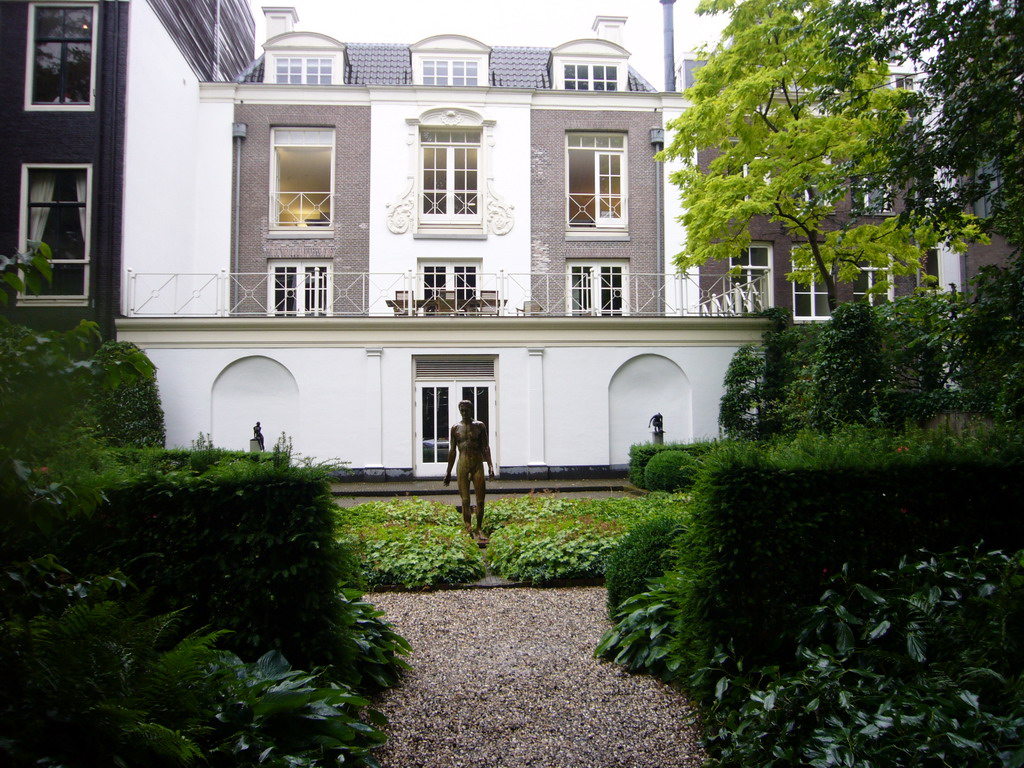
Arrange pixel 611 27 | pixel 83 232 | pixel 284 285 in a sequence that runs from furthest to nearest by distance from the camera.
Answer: pixel 611 27 < pixel 284 285 < pixel 83 232

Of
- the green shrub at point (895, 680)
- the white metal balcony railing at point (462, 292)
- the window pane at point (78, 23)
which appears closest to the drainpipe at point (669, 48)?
the white metal balcony railing at point (462, 292)

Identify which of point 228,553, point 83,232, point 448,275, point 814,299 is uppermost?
point 83,232

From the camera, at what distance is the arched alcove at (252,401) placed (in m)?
18.5

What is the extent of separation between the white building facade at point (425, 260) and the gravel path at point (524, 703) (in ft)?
39.4

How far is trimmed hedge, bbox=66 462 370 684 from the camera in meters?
4.40

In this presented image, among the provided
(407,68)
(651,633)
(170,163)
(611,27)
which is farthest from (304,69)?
(651,633)

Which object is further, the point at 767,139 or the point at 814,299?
the point at 814,299

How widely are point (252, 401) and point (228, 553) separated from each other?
1502 cm

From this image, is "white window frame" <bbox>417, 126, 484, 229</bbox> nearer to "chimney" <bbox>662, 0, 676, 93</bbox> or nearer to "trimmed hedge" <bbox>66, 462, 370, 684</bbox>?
"chimney" <bbox>662, 0, 676, 93</bbox>

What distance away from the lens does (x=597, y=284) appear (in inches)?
912

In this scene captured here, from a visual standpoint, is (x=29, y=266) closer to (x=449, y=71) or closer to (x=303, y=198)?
(x=303, y=198)

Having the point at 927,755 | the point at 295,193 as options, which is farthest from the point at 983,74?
the point at 295,193

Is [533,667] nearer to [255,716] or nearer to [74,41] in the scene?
[255,716]

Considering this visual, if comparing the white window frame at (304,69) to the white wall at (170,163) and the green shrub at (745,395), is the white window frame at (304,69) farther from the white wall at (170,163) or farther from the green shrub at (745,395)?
the green shrub at (745,395)
